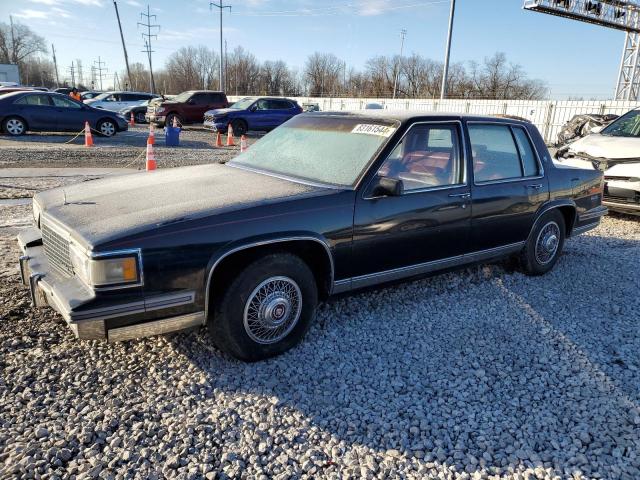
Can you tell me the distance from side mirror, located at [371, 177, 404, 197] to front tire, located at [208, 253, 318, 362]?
75 cm

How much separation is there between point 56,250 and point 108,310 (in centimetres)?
75

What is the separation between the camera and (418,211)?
362 centimetres

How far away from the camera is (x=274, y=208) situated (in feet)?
9.80

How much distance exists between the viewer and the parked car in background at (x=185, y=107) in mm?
21703

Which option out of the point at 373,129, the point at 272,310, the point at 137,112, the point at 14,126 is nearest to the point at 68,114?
the point at 14,126

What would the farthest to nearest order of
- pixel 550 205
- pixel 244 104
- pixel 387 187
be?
pixel 244 104, pixel 550 205, pixel 387 187

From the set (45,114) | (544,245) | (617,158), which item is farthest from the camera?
(45,114)

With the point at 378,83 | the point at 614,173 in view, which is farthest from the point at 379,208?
the point at 378,83

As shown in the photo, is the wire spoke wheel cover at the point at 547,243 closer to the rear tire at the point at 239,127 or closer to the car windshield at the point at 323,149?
the car windshield at the point at 323,149

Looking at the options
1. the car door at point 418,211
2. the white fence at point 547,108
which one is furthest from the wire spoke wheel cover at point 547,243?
the white fence at point 547,108

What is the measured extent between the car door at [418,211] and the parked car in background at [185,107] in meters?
19.7

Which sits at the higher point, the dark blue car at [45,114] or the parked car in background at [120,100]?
the parked car in background at [120,100]

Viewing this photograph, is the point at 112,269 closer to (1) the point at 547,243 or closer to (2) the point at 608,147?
(1) the point at 547,243

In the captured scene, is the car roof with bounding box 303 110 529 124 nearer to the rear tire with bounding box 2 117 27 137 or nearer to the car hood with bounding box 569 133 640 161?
the car hood with bounding box 569 133 640 161
